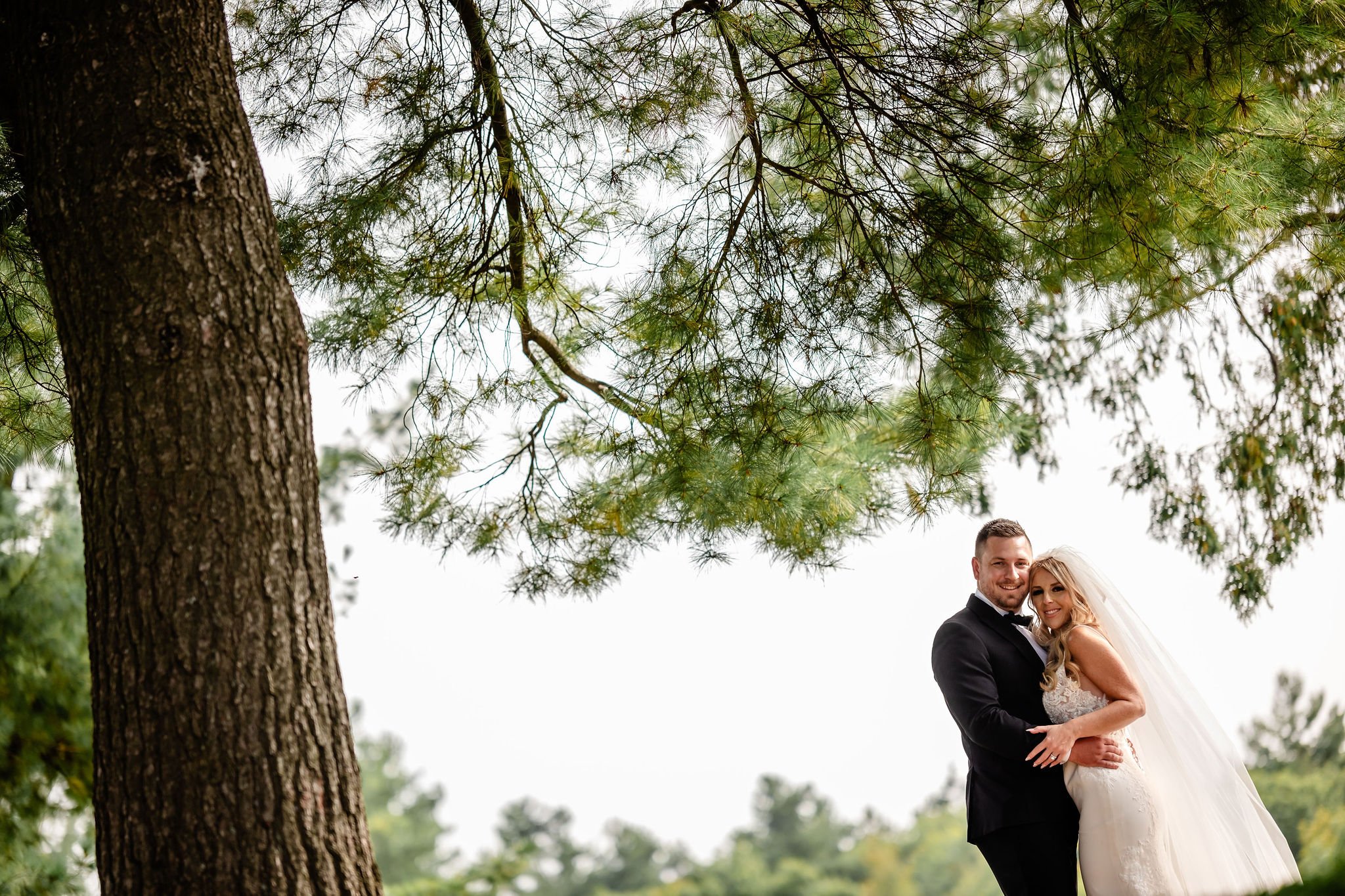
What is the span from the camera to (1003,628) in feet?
7.82

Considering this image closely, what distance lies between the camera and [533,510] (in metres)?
3.74

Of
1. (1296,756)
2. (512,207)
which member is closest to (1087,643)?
(512,207)

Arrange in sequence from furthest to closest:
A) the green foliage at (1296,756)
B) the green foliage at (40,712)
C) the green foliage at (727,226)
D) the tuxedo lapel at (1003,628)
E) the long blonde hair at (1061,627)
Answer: the green foliage at (1296,756)
the green foliage at (40,712)
the green foliage at (727,226)
the tuxedo lapel at (1003,628)
the long blonde hair at (1061,627)

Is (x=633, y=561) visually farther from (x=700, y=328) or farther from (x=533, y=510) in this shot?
(x=700, y=328)

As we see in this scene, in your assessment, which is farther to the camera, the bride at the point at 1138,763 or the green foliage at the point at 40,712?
the green foliage at the point at 40,712

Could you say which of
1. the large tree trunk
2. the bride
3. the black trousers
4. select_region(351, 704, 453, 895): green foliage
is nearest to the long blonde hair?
the bride

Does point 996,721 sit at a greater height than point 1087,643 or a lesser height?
lesser

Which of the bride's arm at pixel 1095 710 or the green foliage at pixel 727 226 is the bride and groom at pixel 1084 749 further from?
the green foliage at pixel 727 226

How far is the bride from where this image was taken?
7.03ft

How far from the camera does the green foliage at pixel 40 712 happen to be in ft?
11.3

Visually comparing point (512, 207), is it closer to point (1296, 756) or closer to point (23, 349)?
point (23, 349)

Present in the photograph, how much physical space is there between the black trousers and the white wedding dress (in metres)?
0.04

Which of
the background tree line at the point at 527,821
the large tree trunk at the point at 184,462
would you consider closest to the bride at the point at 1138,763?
the background tree line at the point at 527,821

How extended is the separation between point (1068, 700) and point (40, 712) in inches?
128
